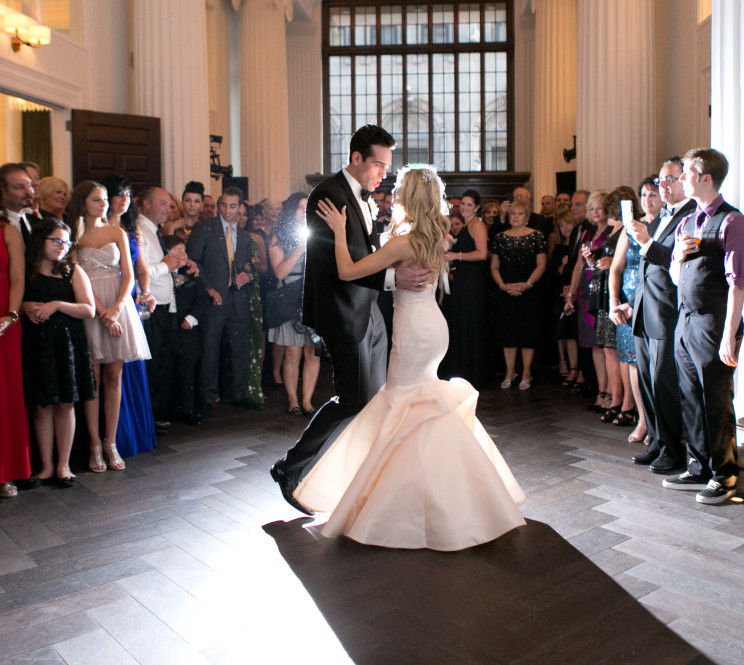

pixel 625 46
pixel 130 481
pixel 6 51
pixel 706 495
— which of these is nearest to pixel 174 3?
pixel 6 51

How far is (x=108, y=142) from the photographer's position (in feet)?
25.4

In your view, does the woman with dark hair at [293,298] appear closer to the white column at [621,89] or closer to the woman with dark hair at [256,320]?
the woman with dark hair at [256,320]

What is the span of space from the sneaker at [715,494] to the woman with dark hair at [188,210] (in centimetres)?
402

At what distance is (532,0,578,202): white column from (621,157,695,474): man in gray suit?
8863mm

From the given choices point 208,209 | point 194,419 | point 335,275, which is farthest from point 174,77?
point 335,275

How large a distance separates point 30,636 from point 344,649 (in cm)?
100

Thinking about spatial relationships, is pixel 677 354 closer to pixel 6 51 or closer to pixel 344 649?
pixel 344 649

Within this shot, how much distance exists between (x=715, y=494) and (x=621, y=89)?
17.8 feet

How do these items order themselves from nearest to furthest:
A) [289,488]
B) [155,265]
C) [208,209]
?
[289,488], [155,265], [208,209]

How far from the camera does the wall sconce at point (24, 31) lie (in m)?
6.78

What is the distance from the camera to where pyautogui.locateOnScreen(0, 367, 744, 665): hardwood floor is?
7.38 feet

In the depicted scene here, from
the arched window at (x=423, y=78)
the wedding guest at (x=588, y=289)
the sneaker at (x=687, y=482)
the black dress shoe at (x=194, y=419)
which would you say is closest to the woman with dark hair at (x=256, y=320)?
the black dress shoe at (x=194, y=419)

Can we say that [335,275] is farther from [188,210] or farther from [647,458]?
[188,210]

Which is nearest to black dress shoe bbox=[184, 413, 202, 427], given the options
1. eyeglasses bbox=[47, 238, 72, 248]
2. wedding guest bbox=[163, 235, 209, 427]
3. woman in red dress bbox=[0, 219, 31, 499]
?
wedding guest bbox=[163, 235, 209, 427]
